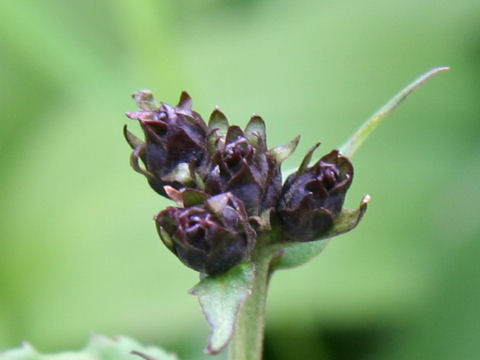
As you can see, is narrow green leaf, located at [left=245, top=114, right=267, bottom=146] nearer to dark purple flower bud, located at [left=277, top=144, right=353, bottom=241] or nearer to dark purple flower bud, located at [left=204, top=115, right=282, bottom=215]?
dark purple flower bud, located at [left=204, top=115, right=282, bottom=215]

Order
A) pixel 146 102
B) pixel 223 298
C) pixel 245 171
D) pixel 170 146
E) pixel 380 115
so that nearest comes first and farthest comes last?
pixel 223 298 < pixel 245 171 < pixel 170 146 < pixel 146 102 < pixel 380 115

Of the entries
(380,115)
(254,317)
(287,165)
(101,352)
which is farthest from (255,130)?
(287,165)

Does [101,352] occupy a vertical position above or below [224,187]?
below

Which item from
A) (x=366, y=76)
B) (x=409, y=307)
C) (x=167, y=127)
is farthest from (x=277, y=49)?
(x=167, y=127)

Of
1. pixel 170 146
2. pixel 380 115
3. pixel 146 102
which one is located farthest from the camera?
pixel 380 115

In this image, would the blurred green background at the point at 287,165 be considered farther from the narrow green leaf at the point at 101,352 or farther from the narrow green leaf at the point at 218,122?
the narrow green leaf at the point at 218,122

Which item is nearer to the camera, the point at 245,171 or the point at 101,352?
the point at 245,171

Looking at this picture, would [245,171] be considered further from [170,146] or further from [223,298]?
[223,298]
